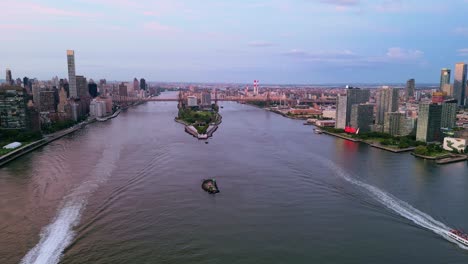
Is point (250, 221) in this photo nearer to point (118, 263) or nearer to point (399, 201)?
point (118, 263)

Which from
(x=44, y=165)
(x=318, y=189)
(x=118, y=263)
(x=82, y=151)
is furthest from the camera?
(x=82, y=151)

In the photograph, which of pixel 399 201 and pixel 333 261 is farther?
pixel 399 201

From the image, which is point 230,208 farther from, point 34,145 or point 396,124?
point 396,124

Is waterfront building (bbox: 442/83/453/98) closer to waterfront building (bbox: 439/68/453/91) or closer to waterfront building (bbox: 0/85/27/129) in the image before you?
waterfront building (bbox: 439/68/453/91)

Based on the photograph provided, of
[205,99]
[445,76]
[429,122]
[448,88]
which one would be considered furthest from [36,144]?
[445,76]

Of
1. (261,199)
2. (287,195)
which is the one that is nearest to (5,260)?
(261,199)

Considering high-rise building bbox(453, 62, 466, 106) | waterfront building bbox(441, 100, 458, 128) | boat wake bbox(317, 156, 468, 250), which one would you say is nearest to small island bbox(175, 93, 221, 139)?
boat wake bbox(317, 156, 468, 250)

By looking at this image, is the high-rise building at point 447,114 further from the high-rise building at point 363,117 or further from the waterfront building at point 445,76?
the waterfront building at point 445,76
